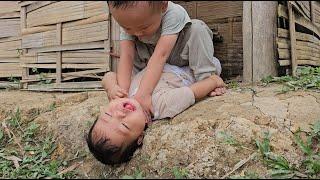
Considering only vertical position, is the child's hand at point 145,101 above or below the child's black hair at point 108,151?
above

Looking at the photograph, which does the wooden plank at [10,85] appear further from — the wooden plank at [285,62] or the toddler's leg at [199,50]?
the wooden plank at [285,62]

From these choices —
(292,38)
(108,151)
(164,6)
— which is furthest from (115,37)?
(108,151)

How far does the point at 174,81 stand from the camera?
9.32ft

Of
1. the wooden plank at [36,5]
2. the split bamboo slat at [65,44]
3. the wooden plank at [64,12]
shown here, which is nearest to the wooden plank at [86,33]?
the split bamboo slat at [65,44]

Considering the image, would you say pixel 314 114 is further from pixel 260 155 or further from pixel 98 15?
pixel 98 15

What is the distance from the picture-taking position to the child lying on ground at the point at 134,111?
2.25m

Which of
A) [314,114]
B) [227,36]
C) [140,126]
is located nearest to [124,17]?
[140,126]

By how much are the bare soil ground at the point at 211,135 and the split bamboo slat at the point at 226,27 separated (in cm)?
196

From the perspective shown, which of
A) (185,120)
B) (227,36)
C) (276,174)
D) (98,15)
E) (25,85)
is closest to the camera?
(276,174)

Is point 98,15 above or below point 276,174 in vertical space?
above

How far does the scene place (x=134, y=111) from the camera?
2398 mm

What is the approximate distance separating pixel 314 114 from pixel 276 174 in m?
0.67

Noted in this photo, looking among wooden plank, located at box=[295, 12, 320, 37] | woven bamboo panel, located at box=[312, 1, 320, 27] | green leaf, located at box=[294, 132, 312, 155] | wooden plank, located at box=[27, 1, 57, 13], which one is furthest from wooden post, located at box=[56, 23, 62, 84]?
green leaf, located at box=[294, 132, 312, 155]

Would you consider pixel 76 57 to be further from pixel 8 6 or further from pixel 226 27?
pixel 226 27
